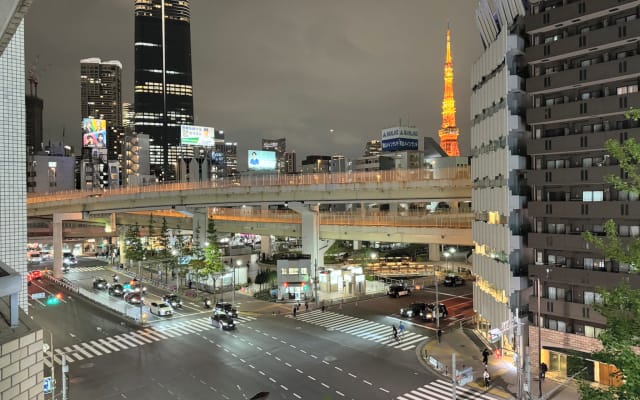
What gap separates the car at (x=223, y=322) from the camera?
40.9 metres

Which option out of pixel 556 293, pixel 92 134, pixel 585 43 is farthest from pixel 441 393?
pixel 92 134

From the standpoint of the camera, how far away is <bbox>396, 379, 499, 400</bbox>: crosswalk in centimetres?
2644

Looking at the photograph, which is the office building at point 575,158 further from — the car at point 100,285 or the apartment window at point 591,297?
the car at point 100,285

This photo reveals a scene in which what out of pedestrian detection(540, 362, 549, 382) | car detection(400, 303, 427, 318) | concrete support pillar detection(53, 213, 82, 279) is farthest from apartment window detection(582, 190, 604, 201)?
concrete support pillar detection(53, 213, 82, 279)

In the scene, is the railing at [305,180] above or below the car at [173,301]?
above

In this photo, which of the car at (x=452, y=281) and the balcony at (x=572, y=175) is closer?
the balcony at (x=572, y=175)

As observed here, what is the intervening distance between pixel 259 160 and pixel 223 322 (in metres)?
54.9

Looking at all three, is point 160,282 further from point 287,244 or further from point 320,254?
point 287,244

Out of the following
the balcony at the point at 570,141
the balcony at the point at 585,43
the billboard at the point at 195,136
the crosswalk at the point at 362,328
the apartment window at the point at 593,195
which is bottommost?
the crosswalk at the point at 362,328

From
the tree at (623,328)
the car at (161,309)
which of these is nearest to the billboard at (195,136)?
the car at (161,309)

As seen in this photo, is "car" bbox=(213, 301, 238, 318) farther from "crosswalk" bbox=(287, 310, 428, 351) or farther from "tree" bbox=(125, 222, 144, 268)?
"tree" bbox=(125, 222, 144, 268)

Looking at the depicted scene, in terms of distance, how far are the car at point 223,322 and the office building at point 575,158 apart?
24.3m

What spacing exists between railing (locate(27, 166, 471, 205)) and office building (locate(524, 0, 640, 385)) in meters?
12.9

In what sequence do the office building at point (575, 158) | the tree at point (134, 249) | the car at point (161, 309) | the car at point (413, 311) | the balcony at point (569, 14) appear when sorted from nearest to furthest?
the office building at point (575, 158)
the balcony at point (569, 14)
the car at point (413, 311)
the car at point (161, 309)
the tree at point (134, 249)
